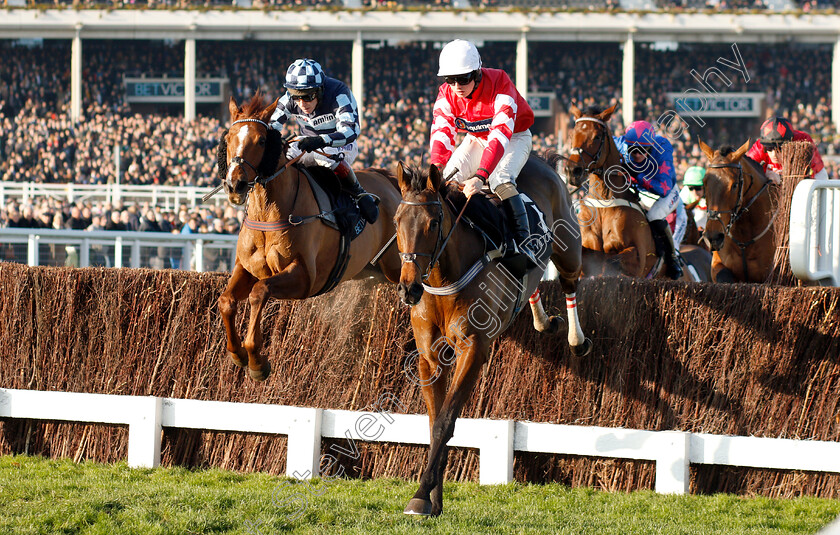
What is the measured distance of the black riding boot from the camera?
8.18m

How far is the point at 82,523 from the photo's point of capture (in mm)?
4555

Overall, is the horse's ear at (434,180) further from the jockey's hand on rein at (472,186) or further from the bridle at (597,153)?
the bridle at (597,153)

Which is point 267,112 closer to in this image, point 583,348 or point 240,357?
point 240,357

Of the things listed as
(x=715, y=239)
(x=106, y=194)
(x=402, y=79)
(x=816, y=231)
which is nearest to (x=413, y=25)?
(x=402, y=79)

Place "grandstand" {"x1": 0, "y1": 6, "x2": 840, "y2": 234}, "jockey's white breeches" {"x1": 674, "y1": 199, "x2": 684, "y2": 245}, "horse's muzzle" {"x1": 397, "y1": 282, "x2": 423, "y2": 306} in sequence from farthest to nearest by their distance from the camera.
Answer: "grandstand" {"x1": 0, "y1": 6, "x2": 840, "y2": 234} < "jockey's white breeches" {"x1": 674, "y1": 199, "x2": 684, "y2": 245} < "horse's muzzle" {"x1": 397, "y1": 282, "x2": 423, "y2": 306}

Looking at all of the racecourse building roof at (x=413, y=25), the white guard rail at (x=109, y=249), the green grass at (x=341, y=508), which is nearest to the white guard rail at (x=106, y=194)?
Result: the white guard rail at (x=109, y=249)

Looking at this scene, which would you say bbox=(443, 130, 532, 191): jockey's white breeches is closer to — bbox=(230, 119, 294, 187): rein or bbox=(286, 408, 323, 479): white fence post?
bbox=(230, 119, 294, 187): rein

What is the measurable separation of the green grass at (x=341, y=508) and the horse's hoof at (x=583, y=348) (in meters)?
0.73

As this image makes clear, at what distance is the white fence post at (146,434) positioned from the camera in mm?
6027

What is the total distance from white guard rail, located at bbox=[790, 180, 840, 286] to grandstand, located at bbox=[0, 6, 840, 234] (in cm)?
2681

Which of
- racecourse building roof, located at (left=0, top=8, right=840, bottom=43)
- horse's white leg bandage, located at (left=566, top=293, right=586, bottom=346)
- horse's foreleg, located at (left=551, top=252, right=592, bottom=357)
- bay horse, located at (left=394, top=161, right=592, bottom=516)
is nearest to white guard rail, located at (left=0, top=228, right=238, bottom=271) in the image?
horse's foreleg, located at (left=551, top=252, right=592, bottom=357)

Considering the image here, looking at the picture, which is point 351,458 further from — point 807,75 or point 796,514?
point 807,75

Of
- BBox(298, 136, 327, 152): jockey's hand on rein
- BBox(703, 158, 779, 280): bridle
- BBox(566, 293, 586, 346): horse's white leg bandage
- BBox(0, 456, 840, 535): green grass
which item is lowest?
BBox(0, 456, 840, 535): green grass

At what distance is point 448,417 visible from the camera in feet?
15.7
